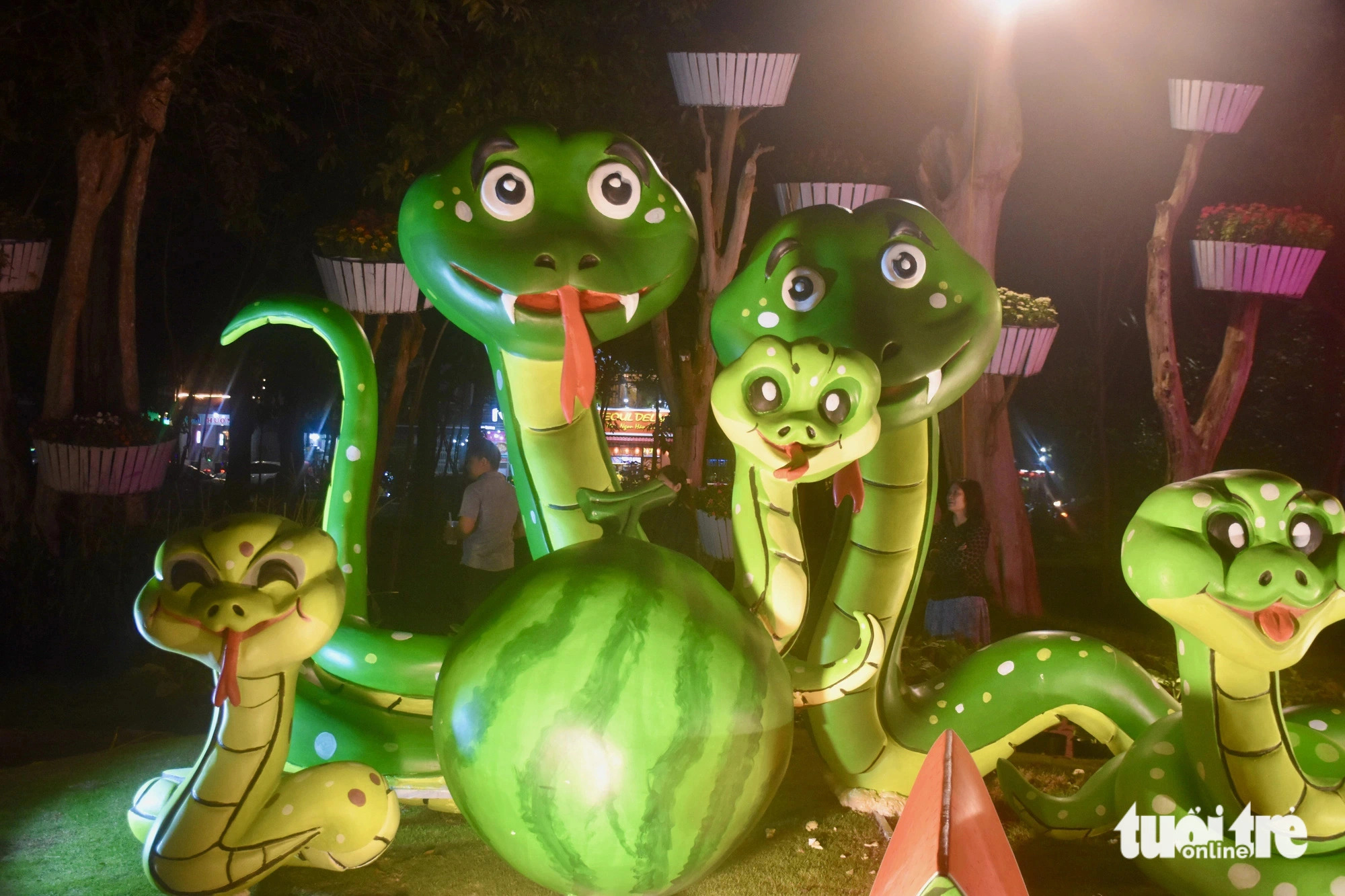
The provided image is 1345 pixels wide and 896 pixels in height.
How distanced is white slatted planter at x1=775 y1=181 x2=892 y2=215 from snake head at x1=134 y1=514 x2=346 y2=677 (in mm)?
4631

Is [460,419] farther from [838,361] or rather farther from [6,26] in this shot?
[838,361]

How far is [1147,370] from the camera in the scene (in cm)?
1530

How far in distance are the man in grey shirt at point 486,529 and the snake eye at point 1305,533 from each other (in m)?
3.84

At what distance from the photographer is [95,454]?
22.4ft

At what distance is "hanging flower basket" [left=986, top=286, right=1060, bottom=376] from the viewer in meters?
6.30

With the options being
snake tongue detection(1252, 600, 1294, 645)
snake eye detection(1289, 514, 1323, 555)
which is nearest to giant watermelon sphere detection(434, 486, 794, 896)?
snake tongue detection(1252, 600, 1294, 645)

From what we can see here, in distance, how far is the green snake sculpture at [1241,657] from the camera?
2.72 meters

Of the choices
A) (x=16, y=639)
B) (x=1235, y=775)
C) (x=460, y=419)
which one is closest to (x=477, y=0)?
(x=16, y=639)

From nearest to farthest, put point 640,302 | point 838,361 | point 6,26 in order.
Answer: point 838,361
point 640,302
point 6,26

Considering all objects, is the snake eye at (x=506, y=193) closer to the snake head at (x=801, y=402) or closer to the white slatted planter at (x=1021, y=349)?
the snake head at (x=801, y=402)

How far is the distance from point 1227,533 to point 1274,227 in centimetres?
514

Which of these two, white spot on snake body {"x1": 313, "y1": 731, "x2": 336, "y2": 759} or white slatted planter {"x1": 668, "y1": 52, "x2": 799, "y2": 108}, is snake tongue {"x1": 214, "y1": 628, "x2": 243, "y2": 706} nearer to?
white spot on snake body {"x1": 313, "y1": 731, "x2": 336, "y2": 759}

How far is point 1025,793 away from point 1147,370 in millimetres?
13408

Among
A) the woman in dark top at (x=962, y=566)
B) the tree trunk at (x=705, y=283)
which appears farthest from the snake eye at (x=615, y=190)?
the tree trunk at (x=705, y=283)
